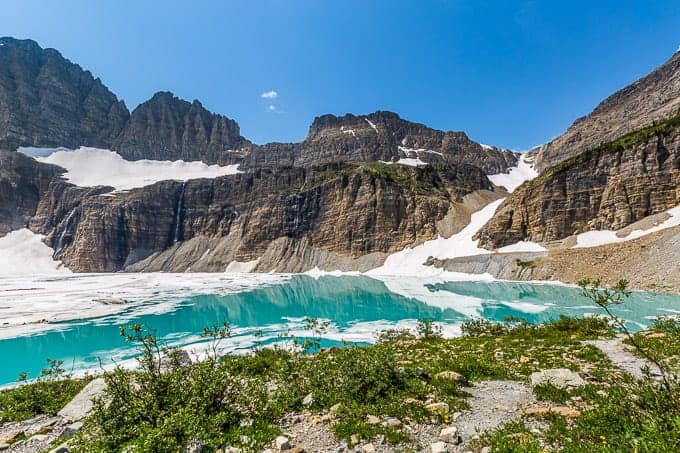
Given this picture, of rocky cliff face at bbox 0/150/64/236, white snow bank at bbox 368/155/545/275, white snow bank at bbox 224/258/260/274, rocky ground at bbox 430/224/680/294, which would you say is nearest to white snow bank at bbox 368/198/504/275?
white snow bank at bbox 368/155/545/275

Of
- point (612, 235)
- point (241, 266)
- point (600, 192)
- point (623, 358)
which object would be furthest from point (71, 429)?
point (241, 266)

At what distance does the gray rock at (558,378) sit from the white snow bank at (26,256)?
167 meters

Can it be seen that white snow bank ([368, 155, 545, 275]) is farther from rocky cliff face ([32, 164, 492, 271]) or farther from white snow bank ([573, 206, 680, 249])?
white snow bank ([573, 206, 680, 249])

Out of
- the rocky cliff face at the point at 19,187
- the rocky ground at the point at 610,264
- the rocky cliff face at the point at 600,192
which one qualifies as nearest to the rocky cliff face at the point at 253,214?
the rocky cliff face at the point at 19,187

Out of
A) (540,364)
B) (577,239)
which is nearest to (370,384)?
(540,364)

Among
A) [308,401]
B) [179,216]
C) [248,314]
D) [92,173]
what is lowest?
[248,314]

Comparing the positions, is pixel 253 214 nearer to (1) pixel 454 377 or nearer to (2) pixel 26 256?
(2) pixel 26 256

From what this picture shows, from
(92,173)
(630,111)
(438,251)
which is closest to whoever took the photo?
(438,251)

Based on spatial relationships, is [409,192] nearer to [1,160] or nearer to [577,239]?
[577,239]

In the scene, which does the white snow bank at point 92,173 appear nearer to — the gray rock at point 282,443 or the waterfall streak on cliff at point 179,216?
the waterfall streak on cliff at point 179,216

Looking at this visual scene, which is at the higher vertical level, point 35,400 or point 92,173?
point 92,173

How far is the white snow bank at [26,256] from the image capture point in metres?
130

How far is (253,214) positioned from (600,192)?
4426 inches

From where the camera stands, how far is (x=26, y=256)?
13712 cm
